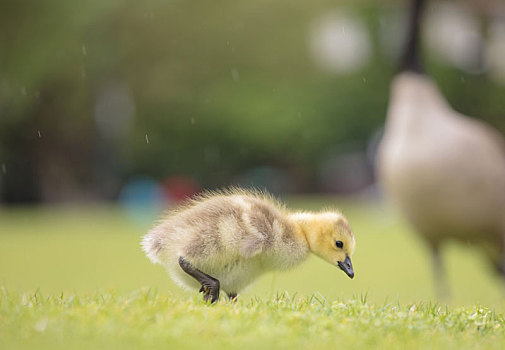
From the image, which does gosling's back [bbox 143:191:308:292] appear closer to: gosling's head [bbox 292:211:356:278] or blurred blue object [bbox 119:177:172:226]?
gosling's head [bbox 292:211:356:278]

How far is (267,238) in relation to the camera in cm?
461

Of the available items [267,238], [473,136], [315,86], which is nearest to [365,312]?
[267,238]

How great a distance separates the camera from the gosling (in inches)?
179

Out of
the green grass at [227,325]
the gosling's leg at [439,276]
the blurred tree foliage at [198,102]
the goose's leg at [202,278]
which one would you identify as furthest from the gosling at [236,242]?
the blurred tree foliage at [198,102]

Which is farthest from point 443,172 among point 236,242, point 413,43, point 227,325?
point 227,325

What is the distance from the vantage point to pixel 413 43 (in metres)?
9.98

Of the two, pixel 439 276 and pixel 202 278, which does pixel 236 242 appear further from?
pixel 439 276

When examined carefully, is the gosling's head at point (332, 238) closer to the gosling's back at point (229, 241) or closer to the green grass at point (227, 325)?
the gosling's back at point (229, 241)

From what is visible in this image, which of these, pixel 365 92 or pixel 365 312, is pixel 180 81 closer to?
pixel 365 92

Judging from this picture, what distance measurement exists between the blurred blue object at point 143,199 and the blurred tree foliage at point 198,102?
52cm

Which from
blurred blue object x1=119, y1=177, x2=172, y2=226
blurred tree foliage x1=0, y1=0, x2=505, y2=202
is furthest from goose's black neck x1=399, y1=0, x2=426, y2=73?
blurred tree foliage x1=0, y1=0, x2=505, y2=202

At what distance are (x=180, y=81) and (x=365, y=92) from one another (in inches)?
329

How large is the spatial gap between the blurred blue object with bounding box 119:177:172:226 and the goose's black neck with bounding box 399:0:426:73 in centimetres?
1477

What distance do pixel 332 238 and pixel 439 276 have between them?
4439 millimetres
